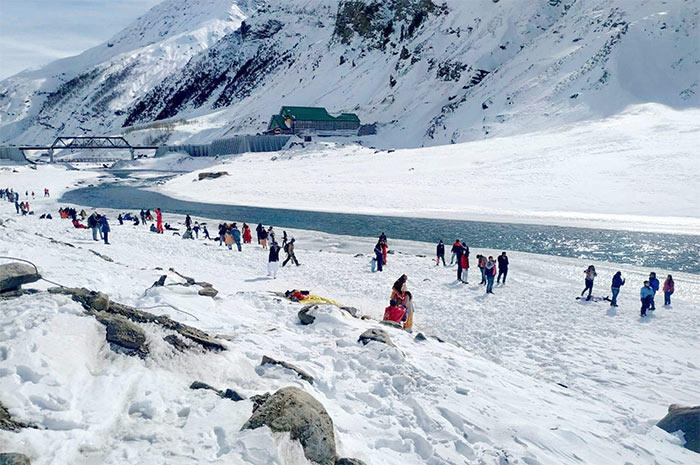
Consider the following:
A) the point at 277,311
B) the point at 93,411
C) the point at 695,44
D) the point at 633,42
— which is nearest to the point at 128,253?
the point at 277,311

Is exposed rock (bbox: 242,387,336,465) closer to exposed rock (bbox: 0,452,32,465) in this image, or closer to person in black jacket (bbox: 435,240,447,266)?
exposed rock (bbox: 0,452,32,465)

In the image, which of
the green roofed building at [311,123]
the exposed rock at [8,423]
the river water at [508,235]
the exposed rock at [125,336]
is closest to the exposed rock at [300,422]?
the exposed rock at [125,336]

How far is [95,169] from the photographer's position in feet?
297

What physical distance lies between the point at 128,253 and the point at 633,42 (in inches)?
2873

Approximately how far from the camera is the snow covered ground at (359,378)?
534 cm

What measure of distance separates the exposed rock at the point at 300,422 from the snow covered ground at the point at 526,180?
27.5 metres

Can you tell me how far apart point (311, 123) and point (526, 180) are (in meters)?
53.4

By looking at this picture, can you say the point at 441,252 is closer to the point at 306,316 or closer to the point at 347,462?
the point at 306,316

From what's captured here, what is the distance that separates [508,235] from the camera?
27.8m

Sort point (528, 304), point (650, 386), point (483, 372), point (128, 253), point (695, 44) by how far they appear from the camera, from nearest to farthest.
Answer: point (483, 372) → point (650, 386) → point (528, 304) → point (128, 253) → point (695, 44)

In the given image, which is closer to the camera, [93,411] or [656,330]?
[93,411]

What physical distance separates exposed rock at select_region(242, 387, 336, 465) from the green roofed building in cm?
8164

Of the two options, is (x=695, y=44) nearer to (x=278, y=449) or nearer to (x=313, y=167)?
(x=313, y=167)

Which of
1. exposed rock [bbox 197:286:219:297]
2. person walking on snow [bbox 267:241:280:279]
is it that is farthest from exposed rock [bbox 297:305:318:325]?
person walking on snow [bbox 267:241:280:279]
